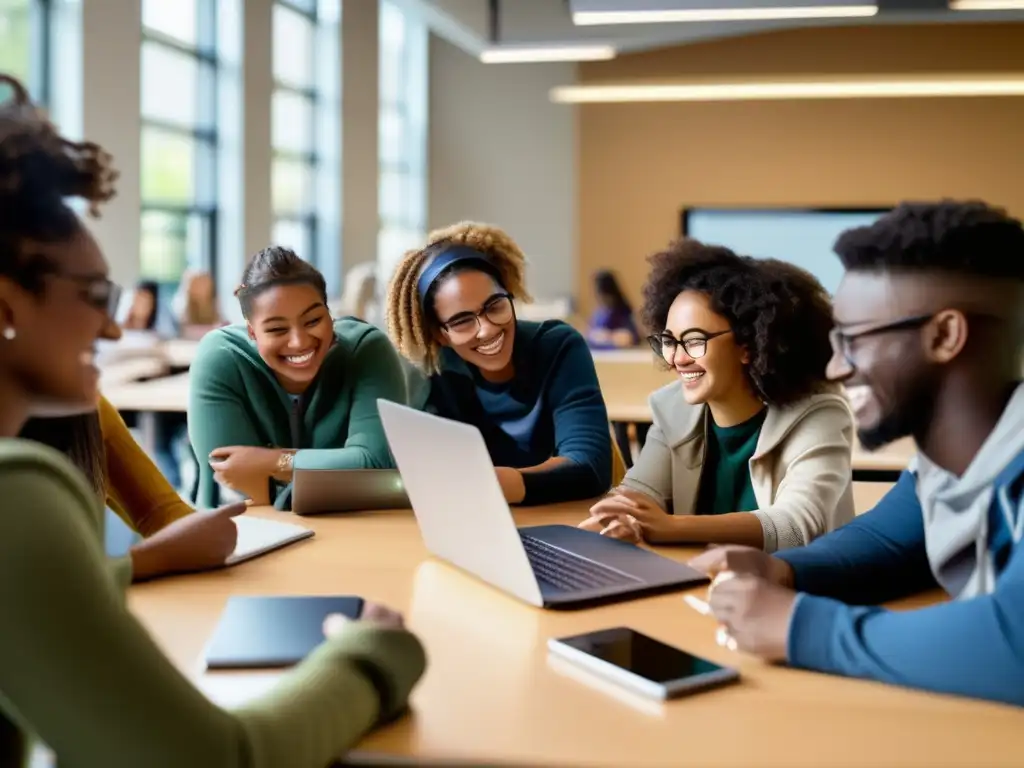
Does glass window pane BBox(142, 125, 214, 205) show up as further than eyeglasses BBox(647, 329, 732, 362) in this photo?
Yes

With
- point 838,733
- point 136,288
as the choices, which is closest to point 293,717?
point 838,733

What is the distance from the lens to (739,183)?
12164 millimetres

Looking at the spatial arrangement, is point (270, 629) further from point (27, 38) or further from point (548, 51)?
point (27, 38)

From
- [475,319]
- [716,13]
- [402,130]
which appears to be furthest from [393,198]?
[475,319]

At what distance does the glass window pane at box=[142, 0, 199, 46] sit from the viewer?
25.0 ft

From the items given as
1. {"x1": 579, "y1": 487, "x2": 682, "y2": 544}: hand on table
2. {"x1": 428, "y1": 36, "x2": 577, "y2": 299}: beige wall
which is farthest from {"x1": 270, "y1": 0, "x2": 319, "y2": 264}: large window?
{"x1": 579, "y1": 487, "x2": 682, "y2": 544}: hand on table

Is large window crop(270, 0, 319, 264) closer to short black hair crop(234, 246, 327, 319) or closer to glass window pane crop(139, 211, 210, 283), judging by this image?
glass window pane crop(139, 211, 210, 283)

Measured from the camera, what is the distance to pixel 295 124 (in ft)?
33.0

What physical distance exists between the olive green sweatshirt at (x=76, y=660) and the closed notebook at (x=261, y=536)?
821mm

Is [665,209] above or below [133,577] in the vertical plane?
above

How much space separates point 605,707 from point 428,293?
148 cm

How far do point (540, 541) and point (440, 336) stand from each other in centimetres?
84

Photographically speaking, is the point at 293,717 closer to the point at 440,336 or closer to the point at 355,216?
the point at 440,336

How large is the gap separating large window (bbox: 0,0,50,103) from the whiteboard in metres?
6.99
